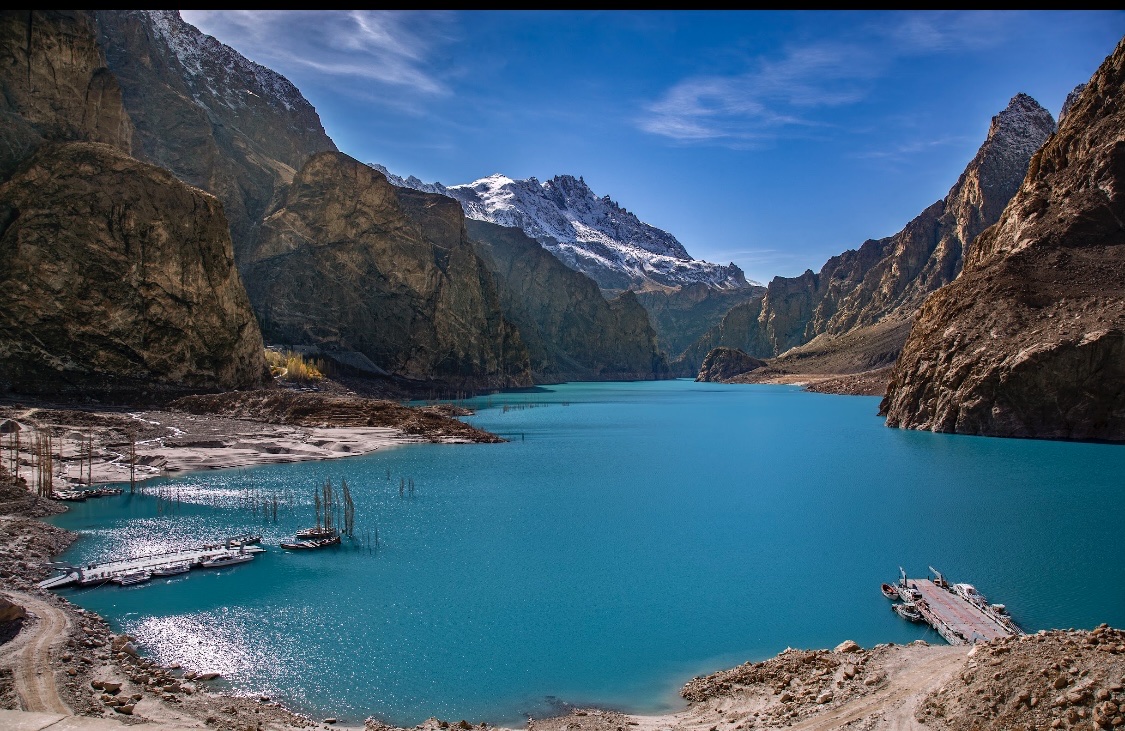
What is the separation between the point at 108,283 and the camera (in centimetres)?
8531

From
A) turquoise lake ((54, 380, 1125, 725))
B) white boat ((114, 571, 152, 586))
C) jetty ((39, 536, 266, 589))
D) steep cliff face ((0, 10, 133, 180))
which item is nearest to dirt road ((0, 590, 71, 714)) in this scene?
turquoise lake ((54, 380, 1125, 725))

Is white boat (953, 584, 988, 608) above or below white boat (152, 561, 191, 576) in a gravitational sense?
below

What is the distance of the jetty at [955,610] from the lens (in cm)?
2119

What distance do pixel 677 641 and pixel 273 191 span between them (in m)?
167

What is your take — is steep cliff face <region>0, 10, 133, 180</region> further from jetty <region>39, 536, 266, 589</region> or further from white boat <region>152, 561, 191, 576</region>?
white boat <region>152, 561, 191, 576</region>

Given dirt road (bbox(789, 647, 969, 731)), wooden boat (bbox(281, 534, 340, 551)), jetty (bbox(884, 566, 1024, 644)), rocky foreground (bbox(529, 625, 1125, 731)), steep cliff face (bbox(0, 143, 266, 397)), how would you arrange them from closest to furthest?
rocky foreground (bbox(529, 625, 1125, 731))
dirt road (bbox(789, 647, 969, 731))
jetty (bbox(884, 566, 1024, 644))
wooden boat (bbox(281, 534, 340, 551))
steep cliff face (bbox(0, 143, 266, 397))

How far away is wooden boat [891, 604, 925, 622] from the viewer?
76.2ft

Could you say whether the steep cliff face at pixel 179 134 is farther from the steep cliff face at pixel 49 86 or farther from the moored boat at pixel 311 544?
the moored boat at pixel 311 544

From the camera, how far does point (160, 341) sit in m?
88.6

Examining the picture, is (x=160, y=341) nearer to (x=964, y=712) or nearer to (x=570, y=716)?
(x=570, y=716)

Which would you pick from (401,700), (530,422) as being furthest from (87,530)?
(530,422)

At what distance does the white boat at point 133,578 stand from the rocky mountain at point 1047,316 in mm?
71999

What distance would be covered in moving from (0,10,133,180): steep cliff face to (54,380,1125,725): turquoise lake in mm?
62617

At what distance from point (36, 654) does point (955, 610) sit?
2524 cm
